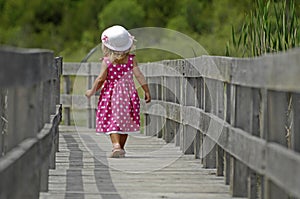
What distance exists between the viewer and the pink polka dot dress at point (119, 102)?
30.1ft

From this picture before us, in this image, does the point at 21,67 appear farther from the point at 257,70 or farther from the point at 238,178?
the point at 238,178

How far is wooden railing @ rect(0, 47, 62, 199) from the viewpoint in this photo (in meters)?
4.53

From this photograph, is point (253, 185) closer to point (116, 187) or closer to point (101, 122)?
point (116, 187)

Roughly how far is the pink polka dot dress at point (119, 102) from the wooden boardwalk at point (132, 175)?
1.05 ft

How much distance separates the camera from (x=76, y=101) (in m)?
14.9

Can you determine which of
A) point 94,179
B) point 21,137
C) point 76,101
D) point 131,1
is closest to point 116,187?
point 94,179

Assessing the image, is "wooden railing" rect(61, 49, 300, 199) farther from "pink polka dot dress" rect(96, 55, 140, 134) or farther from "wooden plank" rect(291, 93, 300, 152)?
"pink polka dot dress" rect(96, 55, 140, 134)

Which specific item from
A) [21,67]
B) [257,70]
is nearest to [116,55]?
[257,70]

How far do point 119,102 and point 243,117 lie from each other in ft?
9.63

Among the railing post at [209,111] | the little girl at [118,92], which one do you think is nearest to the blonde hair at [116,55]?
the little girl at [118,92]

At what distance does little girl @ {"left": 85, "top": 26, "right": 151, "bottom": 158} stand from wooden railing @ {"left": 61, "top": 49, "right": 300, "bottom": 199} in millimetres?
530

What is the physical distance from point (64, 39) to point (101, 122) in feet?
192

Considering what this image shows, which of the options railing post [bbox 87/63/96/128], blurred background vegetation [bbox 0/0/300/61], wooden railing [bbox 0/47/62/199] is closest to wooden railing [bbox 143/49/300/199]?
wooden railing [bbox 0/47/62/199]

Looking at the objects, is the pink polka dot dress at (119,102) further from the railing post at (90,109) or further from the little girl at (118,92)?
the railing post at (90,109)
